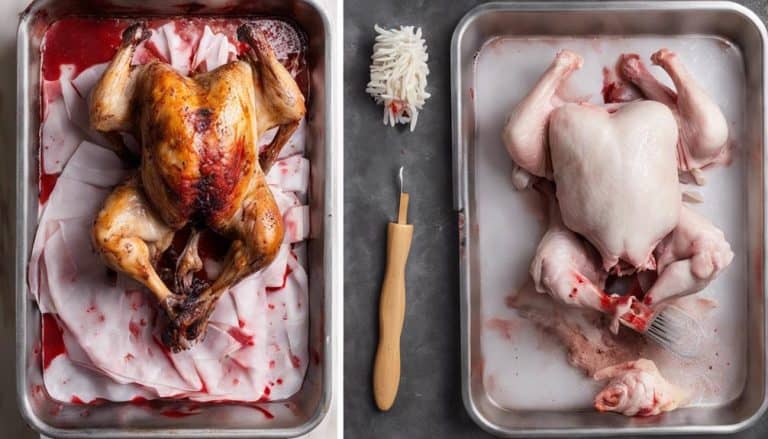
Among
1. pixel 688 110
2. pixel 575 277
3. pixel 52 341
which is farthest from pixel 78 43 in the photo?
pixel 688 110

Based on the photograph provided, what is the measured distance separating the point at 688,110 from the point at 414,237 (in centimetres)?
64

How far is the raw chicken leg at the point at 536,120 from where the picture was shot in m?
2.00

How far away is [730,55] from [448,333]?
0.89m

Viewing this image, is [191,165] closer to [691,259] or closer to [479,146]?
[479,146]

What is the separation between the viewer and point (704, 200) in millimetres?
2133

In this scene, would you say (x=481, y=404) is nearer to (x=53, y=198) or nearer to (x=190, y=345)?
(x=190, y=345)

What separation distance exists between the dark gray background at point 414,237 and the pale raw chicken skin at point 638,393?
0.30m

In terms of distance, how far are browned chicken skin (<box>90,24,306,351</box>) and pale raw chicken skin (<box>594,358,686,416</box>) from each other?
79 cm

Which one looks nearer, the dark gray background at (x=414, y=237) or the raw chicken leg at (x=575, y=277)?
the raw chicken leg at (x=575, y=277)

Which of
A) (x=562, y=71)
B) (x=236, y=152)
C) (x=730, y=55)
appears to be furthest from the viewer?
(x=730, y=55)

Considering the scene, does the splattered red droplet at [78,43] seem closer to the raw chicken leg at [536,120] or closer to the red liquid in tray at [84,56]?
the red liquid in tray at [84,56]

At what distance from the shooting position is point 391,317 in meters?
2.10

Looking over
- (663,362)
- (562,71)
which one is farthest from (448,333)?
(562,71)

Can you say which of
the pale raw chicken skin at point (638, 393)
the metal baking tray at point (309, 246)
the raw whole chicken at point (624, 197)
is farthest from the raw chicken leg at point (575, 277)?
the metal baking tray at point (309, 246)
